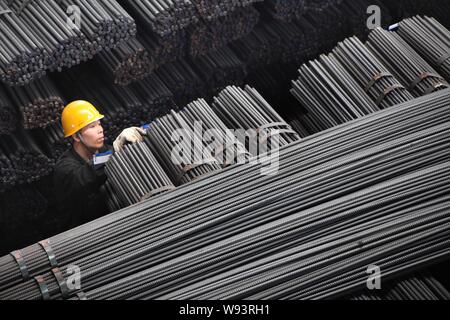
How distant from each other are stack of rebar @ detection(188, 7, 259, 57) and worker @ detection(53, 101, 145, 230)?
50.7 inches

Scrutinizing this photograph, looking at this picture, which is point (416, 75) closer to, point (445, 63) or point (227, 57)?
point (445, 63)

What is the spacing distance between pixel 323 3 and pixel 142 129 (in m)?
2.58

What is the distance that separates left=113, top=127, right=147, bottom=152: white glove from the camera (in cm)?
712

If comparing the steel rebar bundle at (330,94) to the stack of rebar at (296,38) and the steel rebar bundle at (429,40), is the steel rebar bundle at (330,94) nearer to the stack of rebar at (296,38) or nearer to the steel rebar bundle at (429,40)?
the steel rebar bundle at (429,40)

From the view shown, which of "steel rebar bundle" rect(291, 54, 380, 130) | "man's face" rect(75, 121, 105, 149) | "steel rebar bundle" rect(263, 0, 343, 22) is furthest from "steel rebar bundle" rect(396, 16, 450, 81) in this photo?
"man's face" rect(75, 121, 105, 149)

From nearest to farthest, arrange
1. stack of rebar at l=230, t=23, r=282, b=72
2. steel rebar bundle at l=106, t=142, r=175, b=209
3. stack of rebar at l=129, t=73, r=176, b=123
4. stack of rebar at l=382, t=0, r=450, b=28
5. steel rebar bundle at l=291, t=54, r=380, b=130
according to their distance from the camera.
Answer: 1. steel rebar bundle at l=106, t=142, r=175, b=209
2. steel rebar bundle at l=291, t=54, r=380, b=130
3. stack of rebar at l=129, t=73, r=176, b=123
4. stack of rebar at l=230, t=23, r=282, b=72
5. stack of rebar at l=382, t=0, r=450, b=28

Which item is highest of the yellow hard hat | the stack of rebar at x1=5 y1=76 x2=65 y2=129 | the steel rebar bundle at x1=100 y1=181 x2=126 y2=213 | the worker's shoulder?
the stack of rebar at x1=5 y1=76 x2=65 y2=129

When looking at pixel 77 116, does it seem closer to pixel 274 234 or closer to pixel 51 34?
pixel 51 34

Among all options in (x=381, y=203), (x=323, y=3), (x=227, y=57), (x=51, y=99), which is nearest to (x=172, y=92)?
(x=227, y=57)

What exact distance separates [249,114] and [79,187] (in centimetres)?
163

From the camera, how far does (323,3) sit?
865 cm

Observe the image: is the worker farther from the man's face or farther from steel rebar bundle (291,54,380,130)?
steel rebar bundle (291,54,380,130)
